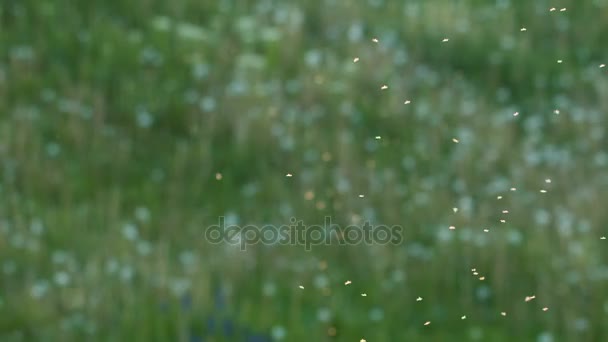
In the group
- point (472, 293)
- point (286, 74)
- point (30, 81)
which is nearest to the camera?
point (472, 293)

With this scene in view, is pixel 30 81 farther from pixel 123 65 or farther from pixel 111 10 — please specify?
pixel 111 10

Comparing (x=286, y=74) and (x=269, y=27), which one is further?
(x=269, y=27)

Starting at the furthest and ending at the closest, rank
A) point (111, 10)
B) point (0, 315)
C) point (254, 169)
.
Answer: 1. point (111, 10)
2. point (254, 169)
3. point (0, 315)

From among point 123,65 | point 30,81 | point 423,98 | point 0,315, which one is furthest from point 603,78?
point 0,315

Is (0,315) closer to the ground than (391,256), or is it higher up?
closer to the ground

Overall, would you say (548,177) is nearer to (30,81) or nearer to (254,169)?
(254,169)

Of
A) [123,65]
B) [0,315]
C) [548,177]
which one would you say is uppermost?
[123,65]
